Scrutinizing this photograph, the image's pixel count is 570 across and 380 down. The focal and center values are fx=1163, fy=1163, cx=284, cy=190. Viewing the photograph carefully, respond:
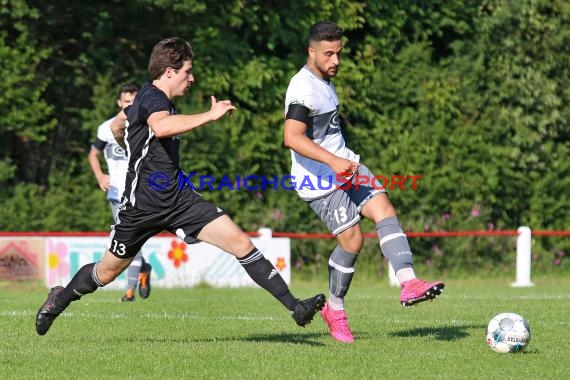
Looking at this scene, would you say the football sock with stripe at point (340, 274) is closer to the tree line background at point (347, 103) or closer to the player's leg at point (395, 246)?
the player's leg at point (395, 246)

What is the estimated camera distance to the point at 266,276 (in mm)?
7746

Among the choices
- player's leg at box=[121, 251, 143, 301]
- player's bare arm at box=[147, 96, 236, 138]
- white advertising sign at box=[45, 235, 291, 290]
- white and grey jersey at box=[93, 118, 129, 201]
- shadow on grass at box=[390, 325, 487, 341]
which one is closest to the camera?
player's bare arm at box=[147, 96, 236, 138]

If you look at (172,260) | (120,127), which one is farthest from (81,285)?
(172,260)

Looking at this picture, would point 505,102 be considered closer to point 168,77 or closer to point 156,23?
point 156,23

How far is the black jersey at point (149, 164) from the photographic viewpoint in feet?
25.4

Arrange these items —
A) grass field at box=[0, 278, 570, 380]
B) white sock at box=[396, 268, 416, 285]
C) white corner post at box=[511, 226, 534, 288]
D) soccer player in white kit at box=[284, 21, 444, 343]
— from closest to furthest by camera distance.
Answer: grass field at box=[0, 278, 570, 380] < white sock at box=[396, 268, 416, 285] < soccer player in white kit at box=[284, 21, 444, 343] < white corner post at box=[511, 226, 534, 288]

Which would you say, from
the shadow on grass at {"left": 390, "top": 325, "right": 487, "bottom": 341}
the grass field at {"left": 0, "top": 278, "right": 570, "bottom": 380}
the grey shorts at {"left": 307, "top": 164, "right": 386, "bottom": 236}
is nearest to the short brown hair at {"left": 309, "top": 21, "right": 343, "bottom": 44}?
the grey shorts at {"left": 307, "top": 164, "right": 386, "bottom": 236}

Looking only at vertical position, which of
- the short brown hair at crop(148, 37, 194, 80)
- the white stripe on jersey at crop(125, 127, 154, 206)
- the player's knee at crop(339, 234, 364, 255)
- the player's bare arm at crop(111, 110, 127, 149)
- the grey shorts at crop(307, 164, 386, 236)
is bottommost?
the player's knee at crop(339, 234, 364, 255)

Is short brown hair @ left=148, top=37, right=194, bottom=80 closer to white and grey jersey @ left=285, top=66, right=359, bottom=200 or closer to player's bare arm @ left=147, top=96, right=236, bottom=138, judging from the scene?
player's bare arm @ left=147, top=96, right=236, bottom=138

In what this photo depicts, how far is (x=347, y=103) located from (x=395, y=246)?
13145 mm

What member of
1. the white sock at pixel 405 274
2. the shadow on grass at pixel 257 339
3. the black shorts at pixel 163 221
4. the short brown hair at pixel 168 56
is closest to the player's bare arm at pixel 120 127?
the short brown hair at pixel 168 56

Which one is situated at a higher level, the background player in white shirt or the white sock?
the white sock

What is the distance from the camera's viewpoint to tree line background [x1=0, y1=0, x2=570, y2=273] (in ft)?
64.4

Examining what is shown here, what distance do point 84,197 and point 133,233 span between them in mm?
12389
